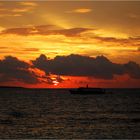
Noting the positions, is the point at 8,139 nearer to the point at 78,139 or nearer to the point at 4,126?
the point at 78,139

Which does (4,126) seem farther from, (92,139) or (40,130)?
(92,139)

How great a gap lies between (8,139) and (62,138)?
6.74m

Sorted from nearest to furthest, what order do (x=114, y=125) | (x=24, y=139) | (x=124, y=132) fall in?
1. (x=24, y=139)
2. (x=124, y=132)
3. (x=114, y=125)

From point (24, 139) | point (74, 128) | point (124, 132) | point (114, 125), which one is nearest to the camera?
point (24, 139)

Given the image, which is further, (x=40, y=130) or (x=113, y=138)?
(x=40, y=130)

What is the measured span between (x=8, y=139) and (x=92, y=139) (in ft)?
34.3

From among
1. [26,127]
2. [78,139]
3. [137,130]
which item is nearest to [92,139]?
[78,139]

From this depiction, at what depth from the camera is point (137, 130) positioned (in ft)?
205

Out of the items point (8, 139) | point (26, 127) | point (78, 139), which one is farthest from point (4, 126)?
point (78, 139)

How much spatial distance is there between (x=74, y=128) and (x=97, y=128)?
3501mm

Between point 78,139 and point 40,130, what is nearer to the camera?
point 78,139

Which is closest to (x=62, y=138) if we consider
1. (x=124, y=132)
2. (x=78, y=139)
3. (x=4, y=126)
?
(x=78, y=139)

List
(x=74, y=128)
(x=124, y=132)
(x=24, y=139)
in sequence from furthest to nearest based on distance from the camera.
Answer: (x=74, y=128)
(x=124, y=132)
(x=24, y=139)

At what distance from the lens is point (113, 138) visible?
54156 mm
